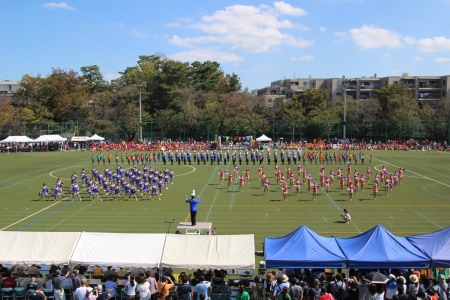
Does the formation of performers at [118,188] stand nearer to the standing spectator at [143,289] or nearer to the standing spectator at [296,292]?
the standing spectator at [143,289]

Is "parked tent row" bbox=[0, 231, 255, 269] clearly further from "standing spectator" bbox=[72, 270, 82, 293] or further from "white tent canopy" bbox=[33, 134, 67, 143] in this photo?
"white tent canopy" bbox=[33, 134, 67, 143]

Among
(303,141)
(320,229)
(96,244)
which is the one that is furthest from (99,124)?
(96,244)

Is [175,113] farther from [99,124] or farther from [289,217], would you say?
[289,217]

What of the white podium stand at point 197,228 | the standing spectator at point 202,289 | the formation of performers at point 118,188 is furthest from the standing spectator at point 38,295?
A: the formation of performers at point 118,188

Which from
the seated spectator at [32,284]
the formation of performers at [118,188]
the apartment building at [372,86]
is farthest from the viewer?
the apartment building at [372,86]

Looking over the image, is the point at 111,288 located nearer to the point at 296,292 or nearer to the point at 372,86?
the point at 296,292

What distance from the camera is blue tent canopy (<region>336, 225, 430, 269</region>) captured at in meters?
11.3

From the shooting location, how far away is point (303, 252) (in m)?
11.8

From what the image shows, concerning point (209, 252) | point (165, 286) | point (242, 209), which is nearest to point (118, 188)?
point (242, 209)

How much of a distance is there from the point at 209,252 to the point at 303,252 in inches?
88.5

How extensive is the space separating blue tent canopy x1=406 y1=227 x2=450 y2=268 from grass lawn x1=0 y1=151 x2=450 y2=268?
556cm

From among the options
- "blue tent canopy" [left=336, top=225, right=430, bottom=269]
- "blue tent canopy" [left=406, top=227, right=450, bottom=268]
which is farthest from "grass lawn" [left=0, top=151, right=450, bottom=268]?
"blue tent canopy" [left=406, top=227, right=450, bottom=268]

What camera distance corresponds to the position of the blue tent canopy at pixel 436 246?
37.1 ft

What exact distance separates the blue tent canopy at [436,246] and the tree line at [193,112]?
54996mm
